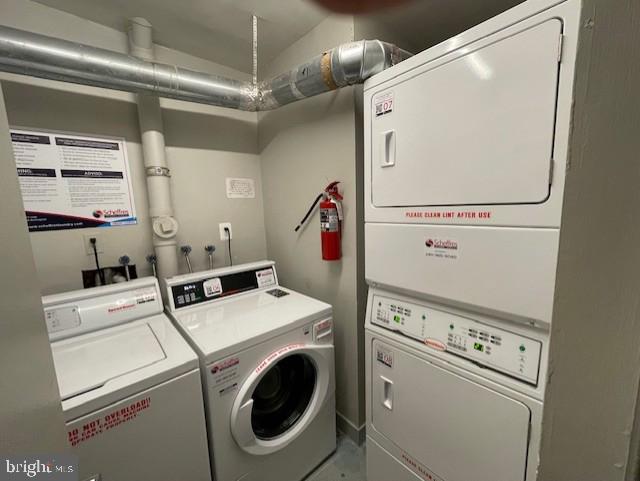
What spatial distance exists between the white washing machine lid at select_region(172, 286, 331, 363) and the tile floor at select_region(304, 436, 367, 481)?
89 centimetres

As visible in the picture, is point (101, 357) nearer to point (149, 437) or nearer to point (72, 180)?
point (149, 437)

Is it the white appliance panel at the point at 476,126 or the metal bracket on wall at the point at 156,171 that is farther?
the metal bracket on wall at the point at 156,171

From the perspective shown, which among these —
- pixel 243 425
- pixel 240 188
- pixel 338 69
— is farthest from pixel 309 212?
pixel 243 425

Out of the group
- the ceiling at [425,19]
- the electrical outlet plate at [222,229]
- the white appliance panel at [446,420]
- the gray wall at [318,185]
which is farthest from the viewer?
the electrical outlet plate at [222,229]

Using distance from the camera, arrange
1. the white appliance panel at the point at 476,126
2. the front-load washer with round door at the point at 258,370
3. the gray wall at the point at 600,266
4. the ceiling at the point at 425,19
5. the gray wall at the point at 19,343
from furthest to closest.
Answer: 1. the ceiling at the point at 425,19
2. the front-load washer with round door at the point at 258,370
3. the white appliance panel at the point at 476,126
4. the gray wall at the point at 19,343
5. the gray wall at the point at 600,266

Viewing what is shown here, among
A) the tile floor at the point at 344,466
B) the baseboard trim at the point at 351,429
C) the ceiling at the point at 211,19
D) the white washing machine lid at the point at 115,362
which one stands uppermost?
the ceiling at the point at 211,19

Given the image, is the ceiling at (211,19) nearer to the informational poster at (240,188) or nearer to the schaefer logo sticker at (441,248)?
the informational poster at (240,188)

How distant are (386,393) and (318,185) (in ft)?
3.73

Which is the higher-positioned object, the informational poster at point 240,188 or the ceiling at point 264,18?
the ceiling at point 264,18

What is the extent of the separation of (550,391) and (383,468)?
3.81 ft

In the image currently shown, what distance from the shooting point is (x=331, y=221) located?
1.44m

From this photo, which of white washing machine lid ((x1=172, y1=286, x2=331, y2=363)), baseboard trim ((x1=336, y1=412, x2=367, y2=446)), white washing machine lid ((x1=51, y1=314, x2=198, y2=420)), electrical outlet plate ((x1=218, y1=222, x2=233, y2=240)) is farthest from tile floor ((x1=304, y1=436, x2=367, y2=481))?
electrical outlet plate ((x1=218, y1=222, x2=233, y2=240))

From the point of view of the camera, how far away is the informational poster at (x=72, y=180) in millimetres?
1326

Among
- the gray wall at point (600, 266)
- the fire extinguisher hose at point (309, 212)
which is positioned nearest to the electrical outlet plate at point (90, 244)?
the fire extinguisher hose at point (309, 212)
